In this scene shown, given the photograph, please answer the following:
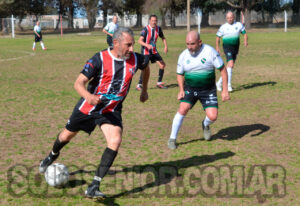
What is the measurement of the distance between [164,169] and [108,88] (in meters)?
1.63

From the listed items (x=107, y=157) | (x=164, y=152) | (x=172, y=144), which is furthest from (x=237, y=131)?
(x=107, y=157)

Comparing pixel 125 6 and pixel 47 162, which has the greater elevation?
pixel 125 6

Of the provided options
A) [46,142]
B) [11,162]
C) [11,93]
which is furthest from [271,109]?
[11,93]

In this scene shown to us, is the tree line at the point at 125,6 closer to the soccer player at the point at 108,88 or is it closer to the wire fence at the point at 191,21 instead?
the wire fence at the point at 191,21

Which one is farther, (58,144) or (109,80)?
(58,144)

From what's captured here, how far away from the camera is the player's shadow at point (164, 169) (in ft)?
18.7

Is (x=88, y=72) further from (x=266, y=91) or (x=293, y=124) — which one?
(x=266, y=91)

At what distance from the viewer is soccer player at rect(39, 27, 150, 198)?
525 centimetres

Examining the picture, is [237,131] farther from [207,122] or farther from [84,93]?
[84,93]

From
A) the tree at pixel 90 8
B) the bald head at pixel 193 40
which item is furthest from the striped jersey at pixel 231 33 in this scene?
the tree at pixel 90 8

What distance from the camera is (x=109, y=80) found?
5457 mm

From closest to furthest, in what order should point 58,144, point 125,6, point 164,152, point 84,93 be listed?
point 84,93, point 58,144, point 164,152, point 125,6

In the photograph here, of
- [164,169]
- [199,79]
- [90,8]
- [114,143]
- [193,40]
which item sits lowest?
[164,169]

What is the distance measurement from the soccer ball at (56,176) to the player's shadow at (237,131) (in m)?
2.72
